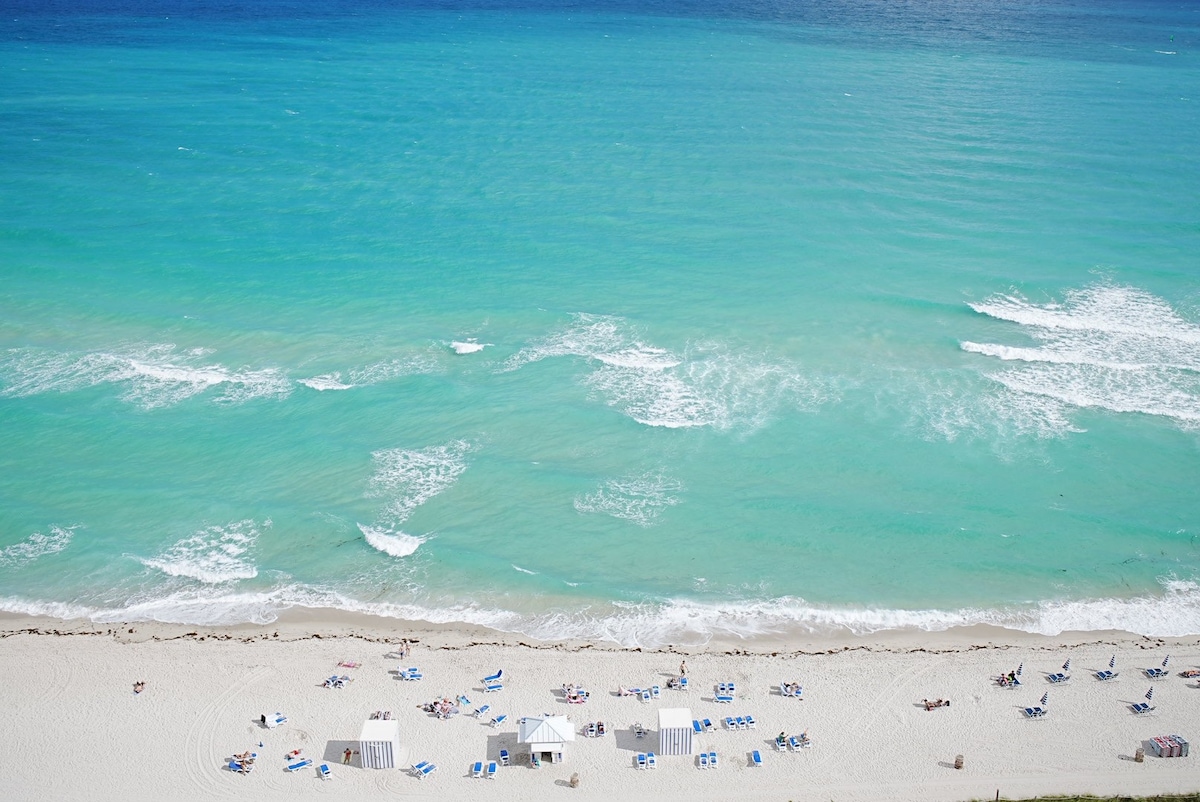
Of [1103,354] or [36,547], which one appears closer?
[36,547]

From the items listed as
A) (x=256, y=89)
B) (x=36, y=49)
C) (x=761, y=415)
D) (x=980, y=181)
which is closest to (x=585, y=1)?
(x=256, y=89)

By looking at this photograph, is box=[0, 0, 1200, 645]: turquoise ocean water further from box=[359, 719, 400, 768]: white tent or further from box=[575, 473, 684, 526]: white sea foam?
box=[359, 719, 400, 768]: white tent

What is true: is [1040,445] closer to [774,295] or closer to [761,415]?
[761,415]

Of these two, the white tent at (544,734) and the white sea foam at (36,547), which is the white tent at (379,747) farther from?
the white sea foam at (36,547)

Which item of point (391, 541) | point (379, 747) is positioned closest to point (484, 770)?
point (379, 747)

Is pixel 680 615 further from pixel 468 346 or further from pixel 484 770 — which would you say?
pixel 468 346

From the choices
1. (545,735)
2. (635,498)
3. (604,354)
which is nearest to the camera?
(545,735)
